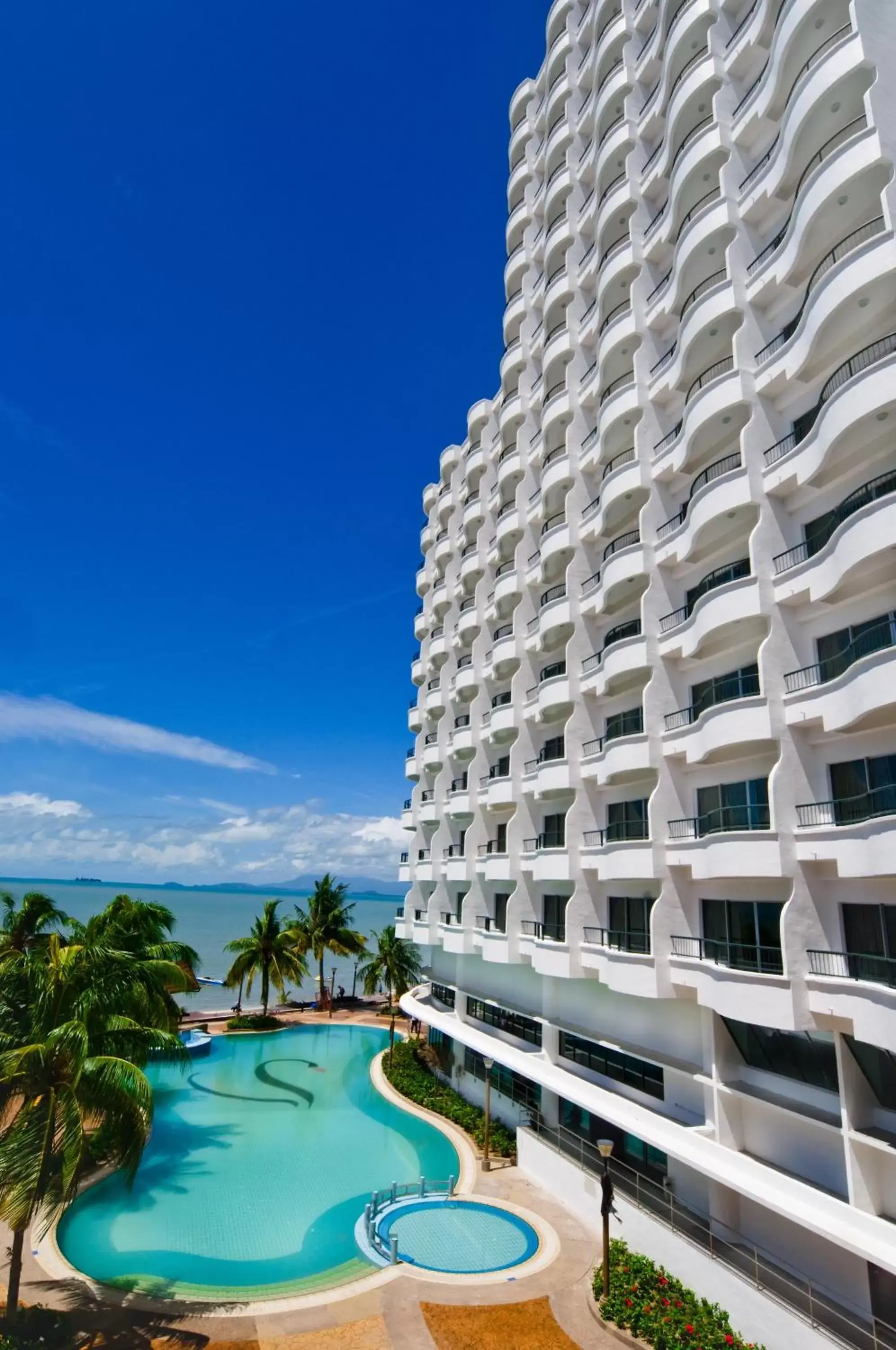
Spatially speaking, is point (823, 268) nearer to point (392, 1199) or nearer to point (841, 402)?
point (841, 402)

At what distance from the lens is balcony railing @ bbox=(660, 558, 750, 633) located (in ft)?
70.5

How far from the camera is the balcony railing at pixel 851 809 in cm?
1562

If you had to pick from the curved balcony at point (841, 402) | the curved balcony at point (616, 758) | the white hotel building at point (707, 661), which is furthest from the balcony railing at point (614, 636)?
the curved balcony at point (841, 402)

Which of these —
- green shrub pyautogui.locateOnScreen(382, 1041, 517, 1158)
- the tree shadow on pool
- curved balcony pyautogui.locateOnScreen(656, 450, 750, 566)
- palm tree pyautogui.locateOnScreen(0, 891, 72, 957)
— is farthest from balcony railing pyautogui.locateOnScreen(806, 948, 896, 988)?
palm tree pyautogui.locateOnScreen(0, 891, 72, 957)

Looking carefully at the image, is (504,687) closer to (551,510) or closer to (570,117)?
(551,510)

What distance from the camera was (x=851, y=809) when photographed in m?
16.7

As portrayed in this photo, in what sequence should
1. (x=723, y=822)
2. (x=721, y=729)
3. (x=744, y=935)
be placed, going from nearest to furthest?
(x=744, y=935)
(x=721, y=729)
(x=723, y=822)

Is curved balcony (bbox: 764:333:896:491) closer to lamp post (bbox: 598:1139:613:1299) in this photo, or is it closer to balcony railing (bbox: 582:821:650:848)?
balcony railing (bbox: 582:821:650:848)

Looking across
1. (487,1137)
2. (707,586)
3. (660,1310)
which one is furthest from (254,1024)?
(707,586)

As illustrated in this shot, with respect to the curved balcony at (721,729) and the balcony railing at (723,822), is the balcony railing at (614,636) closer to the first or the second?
the curved balcony at (721,729)

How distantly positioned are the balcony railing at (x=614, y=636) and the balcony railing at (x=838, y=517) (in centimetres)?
726

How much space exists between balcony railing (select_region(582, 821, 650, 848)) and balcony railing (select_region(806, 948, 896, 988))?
758 cm

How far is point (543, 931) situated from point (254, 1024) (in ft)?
94.0

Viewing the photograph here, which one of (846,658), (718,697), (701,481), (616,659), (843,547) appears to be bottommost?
(846,658)
